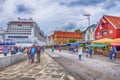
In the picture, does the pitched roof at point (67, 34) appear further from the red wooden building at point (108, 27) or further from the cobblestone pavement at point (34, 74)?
the cobblestone pavement at point (34, 74)

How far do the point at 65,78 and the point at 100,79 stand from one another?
72.1 inches

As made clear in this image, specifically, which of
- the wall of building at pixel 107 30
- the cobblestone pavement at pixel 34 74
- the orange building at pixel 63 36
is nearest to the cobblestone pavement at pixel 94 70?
the cobblestone pavement at pixel 34 74

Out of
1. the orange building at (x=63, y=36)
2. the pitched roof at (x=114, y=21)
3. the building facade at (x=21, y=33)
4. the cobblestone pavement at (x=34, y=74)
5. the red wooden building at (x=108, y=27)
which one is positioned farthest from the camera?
the orange building at (x=63, y=36)

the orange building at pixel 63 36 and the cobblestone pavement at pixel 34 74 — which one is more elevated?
the orange building at pixel 63 36

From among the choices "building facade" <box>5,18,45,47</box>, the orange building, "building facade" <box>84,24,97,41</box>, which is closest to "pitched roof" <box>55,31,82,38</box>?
the orange building

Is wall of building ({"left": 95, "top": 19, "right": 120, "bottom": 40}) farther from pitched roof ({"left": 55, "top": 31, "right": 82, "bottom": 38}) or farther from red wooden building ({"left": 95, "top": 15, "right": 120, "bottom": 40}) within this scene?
pitched roof ({"left": 55, "top": 31, "right": 82, "bottom": 38})

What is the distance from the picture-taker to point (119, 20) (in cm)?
5844

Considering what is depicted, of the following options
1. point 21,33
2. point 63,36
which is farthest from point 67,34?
point 21,33

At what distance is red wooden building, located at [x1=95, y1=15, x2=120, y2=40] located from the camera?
173 feet

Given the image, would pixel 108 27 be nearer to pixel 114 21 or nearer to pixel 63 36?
pixel 114 21

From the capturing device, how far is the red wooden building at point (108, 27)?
5281cm

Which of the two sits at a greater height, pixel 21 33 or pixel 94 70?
pixel 21 33

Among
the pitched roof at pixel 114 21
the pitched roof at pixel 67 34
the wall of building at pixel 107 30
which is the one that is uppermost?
the pitched roof at pixel 67 34

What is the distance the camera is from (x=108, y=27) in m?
56.0
